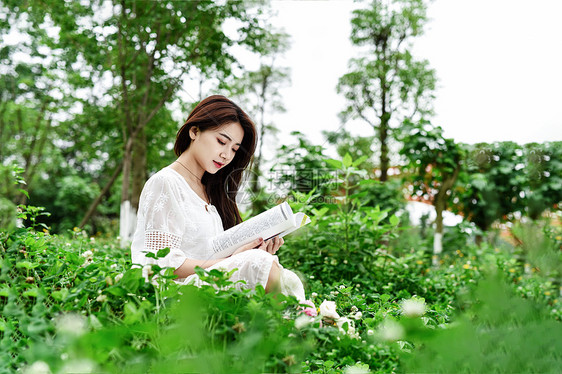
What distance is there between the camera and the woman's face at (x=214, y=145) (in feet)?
7.22

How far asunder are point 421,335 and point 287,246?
2456 mm

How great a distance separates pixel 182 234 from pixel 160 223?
12 cm

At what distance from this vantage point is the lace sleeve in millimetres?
1854

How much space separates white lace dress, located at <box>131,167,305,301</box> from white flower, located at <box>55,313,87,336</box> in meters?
0.56

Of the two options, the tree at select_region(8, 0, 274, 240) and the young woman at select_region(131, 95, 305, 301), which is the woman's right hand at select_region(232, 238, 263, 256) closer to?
the young woman at select_region(131, 95, 305, 301)

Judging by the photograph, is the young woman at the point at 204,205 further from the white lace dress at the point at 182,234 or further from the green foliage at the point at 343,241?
the green foliage at the point at 343,241

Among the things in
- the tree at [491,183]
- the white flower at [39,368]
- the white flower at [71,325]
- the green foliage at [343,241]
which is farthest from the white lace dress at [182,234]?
the tree at [491,183]

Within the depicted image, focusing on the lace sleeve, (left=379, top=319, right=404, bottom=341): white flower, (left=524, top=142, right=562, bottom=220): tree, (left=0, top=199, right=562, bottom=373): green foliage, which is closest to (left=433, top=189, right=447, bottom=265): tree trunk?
(left=524, top=142, right=562, bottom=220): tree

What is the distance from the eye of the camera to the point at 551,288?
3844 mm

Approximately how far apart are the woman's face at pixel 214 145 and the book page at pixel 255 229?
0.43 metres

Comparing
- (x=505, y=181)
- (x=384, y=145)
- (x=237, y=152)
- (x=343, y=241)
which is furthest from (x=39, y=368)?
(x=384, y=145)

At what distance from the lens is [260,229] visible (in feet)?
Answer: 6.11

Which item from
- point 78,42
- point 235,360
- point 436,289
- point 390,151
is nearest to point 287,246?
point 436,289

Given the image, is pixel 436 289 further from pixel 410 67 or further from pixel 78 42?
pixel 410 67
